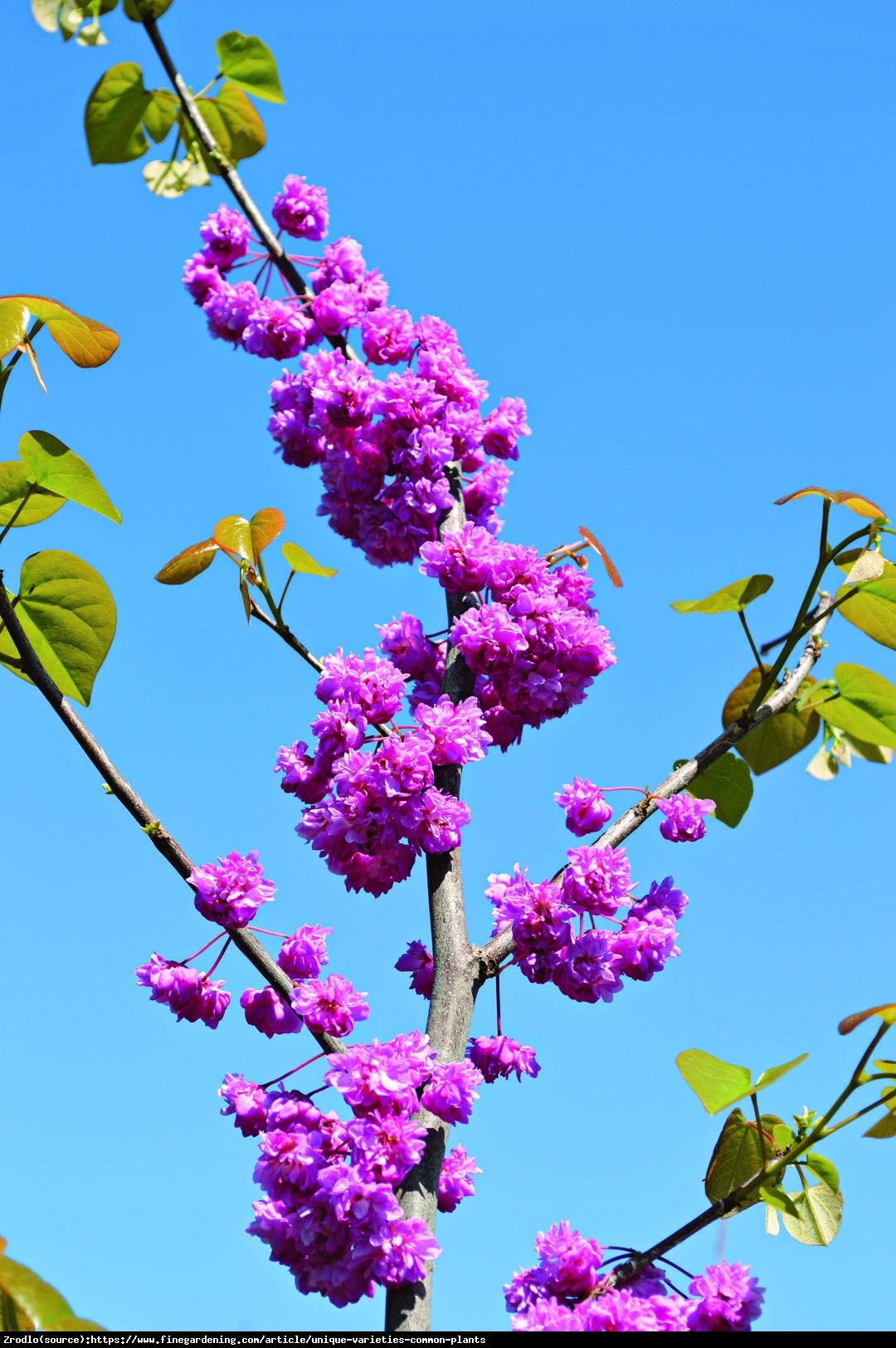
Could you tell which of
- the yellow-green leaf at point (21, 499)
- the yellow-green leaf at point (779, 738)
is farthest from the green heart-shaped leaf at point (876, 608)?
the yellow-green leaf at point (21, 499)

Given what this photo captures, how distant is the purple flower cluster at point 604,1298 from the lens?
1.92 meters

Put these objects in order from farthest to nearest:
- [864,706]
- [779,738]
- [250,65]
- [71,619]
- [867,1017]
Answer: [250,65] → [779,738] → [864,706] → [71,619] → [867,1017]

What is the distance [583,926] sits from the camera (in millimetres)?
2387

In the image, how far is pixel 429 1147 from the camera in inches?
85.8

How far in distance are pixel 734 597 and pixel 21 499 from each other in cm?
156

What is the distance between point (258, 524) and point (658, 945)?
127 centimetres

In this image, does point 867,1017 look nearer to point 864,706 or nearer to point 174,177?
point 864,706

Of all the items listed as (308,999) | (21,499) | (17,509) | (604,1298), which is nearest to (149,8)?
(21,499)

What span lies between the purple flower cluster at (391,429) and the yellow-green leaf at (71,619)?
870mm

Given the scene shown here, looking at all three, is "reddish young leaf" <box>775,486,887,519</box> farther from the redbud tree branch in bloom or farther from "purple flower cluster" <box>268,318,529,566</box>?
"purple flower cluster" <box>268,318,529,566</box>

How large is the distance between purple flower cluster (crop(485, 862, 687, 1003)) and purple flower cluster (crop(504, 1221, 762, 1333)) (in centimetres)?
48

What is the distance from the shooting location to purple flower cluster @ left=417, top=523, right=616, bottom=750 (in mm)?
2619

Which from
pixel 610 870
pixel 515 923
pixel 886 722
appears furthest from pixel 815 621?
pixel 515 923

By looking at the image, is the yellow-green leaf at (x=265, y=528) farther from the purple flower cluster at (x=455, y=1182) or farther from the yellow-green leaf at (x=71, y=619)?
the purple flower cluster at (x=455, y=1182)
